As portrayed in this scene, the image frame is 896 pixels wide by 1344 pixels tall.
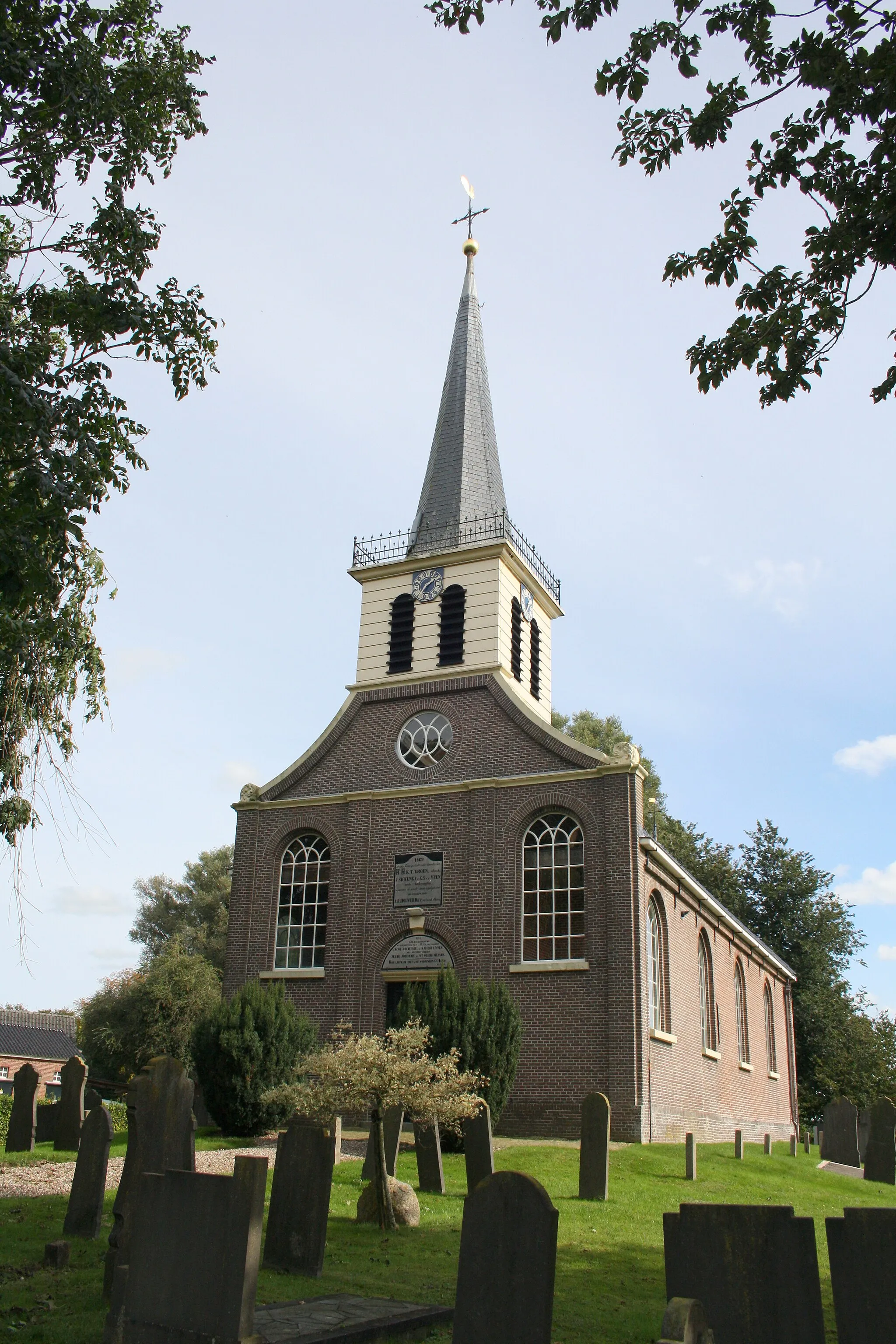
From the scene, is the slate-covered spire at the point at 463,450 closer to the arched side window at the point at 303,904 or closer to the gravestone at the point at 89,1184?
the arched side window at the point at 303,904

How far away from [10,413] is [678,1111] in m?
19.1

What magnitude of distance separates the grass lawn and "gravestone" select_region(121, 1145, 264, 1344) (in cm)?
80

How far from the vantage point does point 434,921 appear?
22.7m

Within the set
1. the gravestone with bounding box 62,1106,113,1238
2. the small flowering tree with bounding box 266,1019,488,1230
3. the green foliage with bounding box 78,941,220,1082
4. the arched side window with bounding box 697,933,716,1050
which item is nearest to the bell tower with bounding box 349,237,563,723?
the arched side window with bounding box 697,933,716,1050

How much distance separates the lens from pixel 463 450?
2895 cm

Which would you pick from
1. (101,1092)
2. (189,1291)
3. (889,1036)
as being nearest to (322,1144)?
(189,1291)

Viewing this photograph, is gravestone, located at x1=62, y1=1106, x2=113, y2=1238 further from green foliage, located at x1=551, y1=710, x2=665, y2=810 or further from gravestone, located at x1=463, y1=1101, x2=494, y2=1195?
green foliage, located at x1=551, y1=710, x2=665, y2=810

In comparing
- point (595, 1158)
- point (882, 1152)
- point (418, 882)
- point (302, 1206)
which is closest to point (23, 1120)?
point (595, 1158)

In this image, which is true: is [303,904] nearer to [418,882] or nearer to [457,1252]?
[418,882]

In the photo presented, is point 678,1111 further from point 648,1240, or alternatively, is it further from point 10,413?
point 10,413

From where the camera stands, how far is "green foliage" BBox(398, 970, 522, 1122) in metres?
18.9

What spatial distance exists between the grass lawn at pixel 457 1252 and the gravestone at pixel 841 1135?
27.7 feet

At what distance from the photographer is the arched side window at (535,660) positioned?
27.6 m

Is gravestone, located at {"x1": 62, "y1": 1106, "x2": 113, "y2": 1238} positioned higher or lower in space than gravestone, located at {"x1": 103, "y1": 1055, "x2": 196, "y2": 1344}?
lower
